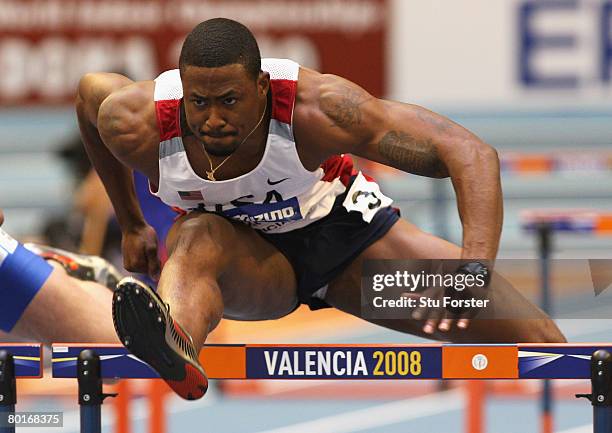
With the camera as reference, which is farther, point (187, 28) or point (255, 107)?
point (187, 28)


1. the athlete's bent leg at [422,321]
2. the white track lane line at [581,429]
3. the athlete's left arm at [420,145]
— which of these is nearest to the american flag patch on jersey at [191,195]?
the athlete's left arm at [420,145]

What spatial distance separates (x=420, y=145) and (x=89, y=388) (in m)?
1.21

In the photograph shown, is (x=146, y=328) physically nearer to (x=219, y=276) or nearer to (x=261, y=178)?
(x=219, y=276)

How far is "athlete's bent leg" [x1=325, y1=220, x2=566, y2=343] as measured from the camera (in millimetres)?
4082

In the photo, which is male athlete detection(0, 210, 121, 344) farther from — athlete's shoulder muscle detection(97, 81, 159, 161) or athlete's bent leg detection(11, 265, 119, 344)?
athlete's shoulder muscle detection(97, 81, 159, 161)

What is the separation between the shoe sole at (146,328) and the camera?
3270 millimetres

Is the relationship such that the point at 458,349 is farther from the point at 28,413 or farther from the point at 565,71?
the point at 565,71

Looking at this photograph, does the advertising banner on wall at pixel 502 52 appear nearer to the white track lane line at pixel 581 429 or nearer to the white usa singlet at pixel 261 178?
the white track lane line at pixel 581 429

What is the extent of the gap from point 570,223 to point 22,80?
617 cm

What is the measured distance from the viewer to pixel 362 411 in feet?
24.8

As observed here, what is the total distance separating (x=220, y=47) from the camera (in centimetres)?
373

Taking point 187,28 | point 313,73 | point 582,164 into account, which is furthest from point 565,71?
point 313,73

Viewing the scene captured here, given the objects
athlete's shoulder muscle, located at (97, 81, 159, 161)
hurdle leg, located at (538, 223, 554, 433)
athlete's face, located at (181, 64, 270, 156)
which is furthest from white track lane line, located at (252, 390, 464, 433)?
athlete's face, located at (181, 64, 270, 156)

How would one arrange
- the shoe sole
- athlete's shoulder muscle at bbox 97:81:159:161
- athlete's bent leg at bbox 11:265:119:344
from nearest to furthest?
the shoe sole
athlete's shoulder muscle at bbox 97:81:159:161
athlete's bent leg at bbox 11:265:119:344
